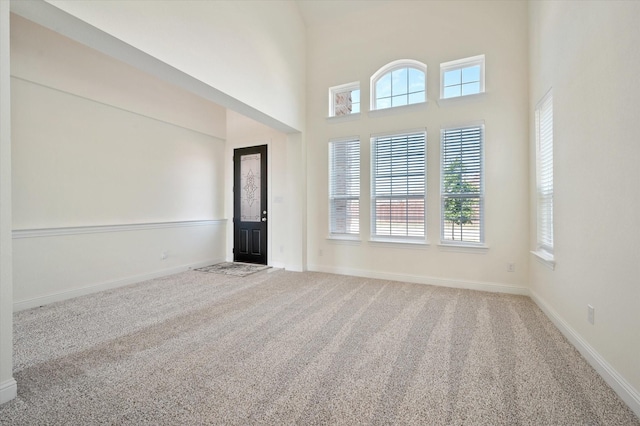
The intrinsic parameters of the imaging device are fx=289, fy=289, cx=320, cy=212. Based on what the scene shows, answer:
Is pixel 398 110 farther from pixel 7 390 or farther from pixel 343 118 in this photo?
pixel 7 390

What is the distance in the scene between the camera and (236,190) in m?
6.20

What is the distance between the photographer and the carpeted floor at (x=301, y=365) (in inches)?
64.1

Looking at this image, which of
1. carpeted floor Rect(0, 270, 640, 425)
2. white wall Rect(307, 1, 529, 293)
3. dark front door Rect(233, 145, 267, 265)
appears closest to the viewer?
carpeted floor Rect(0, 270, 640, 425)

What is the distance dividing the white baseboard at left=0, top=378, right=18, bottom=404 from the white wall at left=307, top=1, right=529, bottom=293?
13.1 feet

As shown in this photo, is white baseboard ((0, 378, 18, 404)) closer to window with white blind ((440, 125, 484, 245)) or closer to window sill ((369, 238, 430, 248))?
window sill ((369, 238, 430, 248))

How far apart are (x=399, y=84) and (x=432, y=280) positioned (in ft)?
10.3

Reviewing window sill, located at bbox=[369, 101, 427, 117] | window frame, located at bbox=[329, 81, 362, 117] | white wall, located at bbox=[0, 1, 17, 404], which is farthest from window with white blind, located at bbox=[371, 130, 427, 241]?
white wall, located at bbox=[0, 1, 17, 404]

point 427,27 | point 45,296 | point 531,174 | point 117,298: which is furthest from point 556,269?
point 45,296

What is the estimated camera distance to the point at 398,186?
461cm

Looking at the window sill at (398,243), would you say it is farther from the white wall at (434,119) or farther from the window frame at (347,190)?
the window frame at (347,190)

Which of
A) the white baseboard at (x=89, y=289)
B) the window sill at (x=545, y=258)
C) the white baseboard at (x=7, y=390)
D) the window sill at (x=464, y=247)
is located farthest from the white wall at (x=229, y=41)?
the window sill at (x=545, y=258)

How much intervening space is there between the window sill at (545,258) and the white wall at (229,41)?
394 cm

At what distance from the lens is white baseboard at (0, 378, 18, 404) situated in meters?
1.68

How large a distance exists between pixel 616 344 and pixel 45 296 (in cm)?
545
